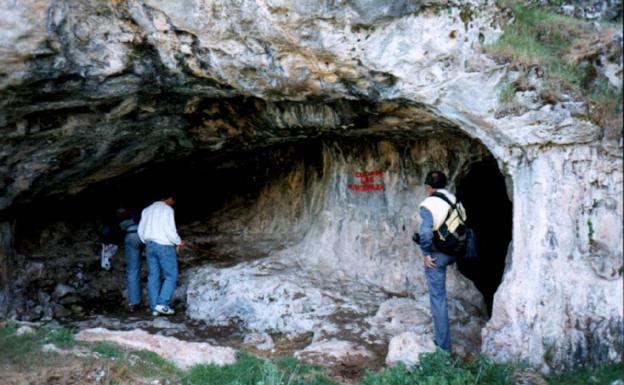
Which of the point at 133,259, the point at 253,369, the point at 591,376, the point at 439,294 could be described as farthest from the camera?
the point at 133,259

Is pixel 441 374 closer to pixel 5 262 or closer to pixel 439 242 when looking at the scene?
pixel 439 242

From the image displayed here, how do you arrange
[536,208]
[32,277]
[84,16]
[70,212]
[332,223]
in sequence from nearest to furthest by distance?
[536,208] < [84,16] < [332,223] < [32,277] < [70,212]

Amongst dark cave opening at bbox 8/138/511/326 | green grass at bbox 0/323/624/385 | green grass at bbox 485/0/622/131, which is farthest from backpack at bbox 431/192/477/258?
dark cave opening at bbox 8/138/511/326

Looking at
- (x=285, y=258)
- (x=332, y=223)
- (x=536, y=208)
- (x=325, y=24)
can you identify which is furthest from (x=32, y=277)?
(x=536, y=208)

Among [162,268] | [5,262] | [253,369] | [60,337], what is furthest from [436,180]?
[5,262]

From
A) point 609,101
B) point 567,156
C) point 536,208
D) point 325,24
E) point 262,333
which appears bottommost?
point 262,333

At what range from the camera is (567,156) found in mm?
5934

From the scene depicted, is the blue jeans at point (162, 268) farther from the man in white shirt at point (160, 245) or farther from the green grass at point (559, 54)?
the green grass at point (559, 54)

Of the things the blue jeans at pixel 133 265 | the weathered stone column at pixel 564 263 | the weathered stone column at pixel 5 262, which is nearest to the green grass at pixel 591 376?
the weathered stone column at pixel 564 263

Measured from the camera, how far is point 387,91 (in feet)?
21.5

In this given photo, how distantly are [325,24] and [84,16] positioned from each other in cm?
226

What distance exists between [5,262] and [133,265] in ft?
5.95

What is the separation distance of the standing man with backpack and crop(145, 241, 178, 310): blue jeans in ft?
10.6

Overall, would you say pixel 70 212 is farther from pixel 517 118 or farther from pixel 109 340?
pixel 517 118
